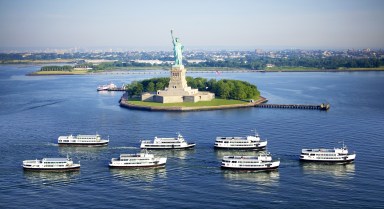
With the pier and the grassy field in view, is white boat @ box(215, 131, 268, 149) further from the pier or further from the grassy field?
the pier

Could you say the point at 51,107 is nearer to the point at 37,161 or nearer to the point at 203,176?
the point at 37,161

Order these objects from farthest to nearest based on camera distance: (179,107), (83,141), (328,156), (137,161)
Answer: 1. (179,107)
2. (83,141)
3. (328,156)
4. (137,161)

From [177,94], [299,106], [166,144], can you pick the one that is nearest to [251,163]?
[166,144]

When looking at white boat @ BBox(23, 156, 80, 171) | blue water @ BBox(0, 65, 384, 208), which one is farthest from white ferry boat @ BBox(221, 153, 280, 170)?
white boat @ BBox(23, 156, 80, 171)

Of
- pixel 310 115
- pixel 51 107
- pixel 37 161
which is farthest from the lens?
pixel 51 107

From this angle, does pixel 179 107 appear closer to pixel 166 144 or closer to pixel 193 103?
pixel 193 103

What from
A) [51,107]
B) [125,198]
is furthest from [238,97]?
[125,198]

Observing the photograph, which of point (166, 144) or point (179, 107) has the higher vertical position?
point (179, 107)
